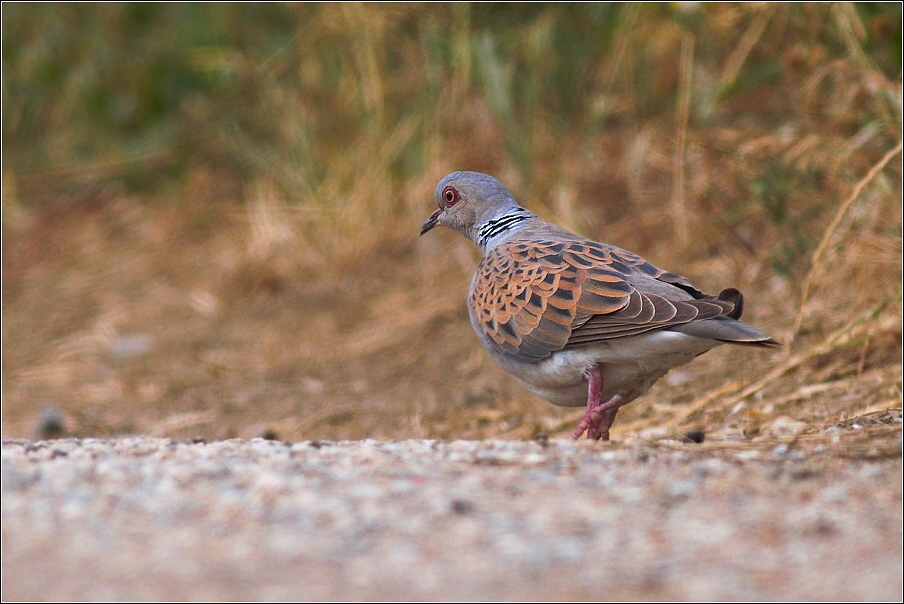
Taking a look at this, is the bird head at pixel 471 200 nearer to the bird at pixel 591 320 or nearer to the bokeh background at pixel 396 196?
the bird at pixel 591 320

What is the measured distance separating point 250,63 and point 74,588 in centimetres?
674

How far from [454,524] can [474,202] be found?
96.9 inches

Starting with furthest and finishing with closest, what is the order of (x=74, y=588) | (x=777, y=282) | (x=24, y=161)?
1. (x=24, y=161)
2. (x=777, y=282)
3. (x=74, y=588)

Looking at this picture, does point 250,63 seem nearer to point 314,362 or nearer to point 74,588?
point 314,362

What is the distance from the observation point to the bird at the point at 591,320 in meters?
3.85

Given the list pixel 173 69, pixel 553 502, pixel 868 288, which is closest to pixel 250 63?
pixel 173 69

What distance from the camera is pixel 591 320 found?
405cm

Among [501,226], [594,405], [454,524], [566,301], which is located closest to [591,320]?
[566,301]

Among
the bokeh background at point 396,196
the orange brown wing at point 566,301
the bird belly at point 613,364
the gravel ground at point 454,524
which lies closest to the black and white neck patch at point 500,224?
the orange brown wing at point 566,301

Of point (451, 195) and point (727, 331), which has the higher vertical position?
point (451, 195)

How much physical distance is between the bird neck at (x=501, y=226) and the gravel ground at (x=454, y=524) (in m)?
1.54

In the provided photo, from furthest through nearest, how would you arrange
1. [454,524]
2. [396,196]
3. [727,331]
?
[396,196], [727,331], [454,524]

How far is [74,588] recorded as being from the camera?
7.88ft

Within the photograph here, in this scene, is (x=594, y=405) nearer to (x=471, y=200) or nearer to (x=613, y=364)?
(x=613, y=364)
